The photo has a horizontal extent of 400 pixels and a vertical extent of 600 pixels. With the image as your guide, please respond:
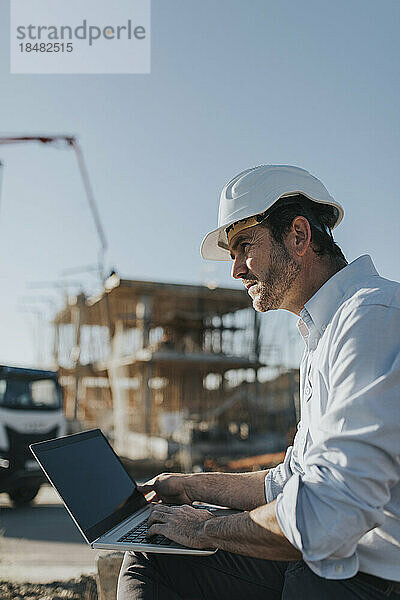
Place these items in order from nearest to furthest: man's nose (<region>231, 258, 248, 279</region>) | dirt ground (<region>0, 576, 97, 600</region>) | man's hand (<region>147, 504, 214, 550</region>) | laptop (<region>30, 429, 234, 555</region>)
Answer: man's hand (<region>147, 504, 214, 550</region>), laptop (<region>30, 429, 234, 555</region>), man's nose (<region>231, 258, 248, 279</region>), dirt ground (<region>0, 576, 97, 600</region>)

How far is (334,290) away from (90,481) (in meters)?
0.95

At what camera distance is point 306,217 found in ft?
5.63

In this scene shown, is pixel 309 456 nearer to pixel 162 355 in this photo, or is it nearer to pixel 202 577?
pixel 202 577

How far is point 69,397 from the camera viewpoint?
3350 cm

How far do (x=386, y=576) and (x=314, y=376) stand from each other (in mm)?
455

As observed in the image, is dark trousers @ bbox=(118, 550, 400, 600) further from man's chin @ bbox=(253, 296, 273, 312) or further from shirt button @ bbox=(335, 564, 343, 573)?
man's chin @ bbox=(253, 296, 273, 312)

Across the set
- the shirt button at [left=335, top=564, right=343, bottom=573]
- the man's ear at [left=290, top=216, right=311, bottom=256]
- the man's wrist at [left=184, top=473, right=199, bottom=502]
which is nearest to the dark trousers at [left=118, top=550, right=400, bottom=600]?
the man's wrist at [left=184, top=473, right=199, bottom=502]

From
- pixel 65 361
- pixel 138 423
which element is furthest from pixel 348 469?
pixel 65 361

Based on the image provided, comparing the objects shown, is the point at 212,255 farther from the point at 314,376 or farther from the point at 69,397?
the point at 69,397

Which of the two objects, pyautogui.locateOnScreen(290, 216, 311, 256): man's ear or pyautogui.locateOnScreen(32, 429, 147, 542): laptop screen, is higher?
pyautogui.locateOnScreen(290, 216, 311, 256): man's ear

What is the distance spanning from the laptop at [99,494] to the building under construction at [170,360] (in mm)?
18327

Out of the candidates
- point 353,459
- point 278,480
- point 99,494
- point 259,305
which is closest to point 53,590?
point 99,494

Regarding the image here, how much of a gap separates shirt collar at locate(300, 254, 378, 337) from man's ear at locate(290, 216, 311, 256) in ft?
0.42

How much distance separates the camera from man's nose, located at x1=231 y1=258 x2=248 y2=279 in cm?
177
